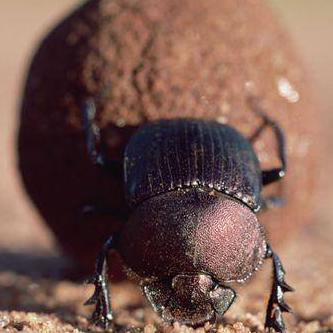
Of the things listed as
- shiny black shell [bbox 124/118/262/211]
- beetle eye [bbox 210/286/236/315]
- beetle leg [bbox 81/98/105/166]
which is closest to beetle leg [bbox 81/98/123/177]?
beetle leg [bbox 81/98/105/166]

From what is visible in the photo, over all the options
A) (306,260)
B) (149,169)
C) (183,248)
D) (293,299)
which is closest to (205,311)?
(183,248)

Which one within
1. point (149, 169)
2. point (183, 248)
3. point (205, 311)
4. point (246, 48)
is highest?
point (246, 48)

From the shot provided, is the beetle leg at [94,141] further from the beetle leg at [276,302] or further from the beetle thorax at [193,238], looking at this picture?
the beetle leg at [276,302]

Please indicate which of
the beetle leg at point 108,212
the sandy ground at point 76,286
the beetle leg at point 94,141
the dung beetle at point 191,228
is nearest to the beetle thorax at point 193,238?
the dung beetle at point 191,228

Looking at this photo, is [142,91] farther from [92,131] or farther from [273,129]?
[273,129]

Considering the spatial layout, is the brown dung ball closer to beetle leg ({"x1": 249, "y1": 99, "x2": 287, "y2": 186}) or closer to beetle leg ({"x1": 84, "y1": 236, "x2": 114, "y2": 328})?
beetle leg ({"x1": 249, "y1": 99, "x2": 287, "y2": 186})

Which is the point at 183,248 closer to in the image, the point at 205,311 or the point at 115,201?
the point at 205,311

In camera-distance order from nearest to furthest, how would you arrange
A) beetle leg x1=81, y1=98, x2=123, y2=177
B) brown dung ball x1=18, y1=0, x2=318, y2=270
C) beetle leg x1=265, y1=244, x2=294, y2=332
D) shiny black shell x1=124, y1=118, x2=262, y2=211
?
beetle leg x1=265, y1=244, x2=294, y2=332, shiny black shell x1=124, y1=118, x2=262, y2=211, beetle leg x1=81, y1=98, x2=123, y2=177, brown dung ball x1=18, y1=0, x2=318, y2=270
